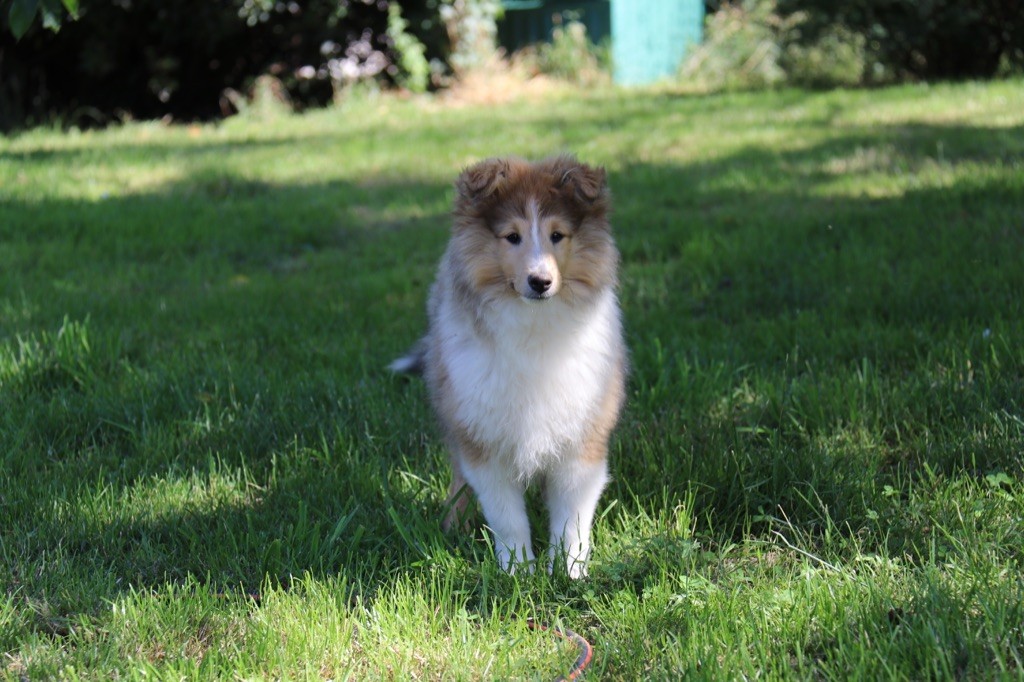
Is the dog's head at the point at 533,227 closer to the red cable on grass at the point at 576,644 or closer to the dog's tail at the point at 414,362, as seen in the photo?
the dog's tail at the point at 414,362

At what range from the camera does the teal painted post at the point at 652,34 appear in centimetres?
1598

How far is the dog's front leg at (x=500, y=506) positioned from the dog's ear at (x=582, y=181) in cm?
92

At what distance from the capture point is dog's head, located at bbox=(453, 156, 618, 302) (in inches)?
129

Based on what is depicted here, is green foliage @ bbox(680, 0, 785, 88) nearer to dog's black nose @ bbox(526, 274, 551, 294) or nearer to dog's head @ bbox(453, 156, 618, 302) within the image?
dog's head @ bbox(453, 156, 618, 302)

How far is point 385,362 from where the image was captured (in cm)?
497

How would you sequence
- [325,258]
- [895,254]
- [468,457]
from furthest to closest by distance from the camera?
[325,258], [895,254], [468,457]

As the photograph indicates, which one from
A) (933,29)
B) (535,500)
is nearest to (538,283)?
(535,500)

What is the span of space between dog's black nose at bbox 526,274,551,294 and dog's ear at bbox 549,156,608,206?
1.24ft

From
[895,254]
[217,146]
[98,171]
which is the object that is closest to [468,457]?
[895,254]

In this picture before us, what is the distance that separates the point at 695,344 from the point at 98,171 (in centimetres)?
635

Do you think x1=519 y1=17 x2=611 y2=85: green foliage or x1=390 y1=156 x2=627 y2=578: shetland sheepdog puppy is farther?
x1=519 y1=17 x2=611 y2=85: green foliage

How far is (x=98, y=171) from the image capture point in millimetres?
9148

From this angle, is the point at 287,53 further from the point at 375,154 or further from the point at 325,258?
the point at 325,258

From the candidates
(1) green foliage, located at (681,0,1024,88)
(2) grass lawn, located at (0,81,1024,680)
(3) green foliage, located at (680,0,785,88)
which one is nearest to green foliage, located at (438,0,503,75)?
(3) green foliage, located at (680,0,785,88)
